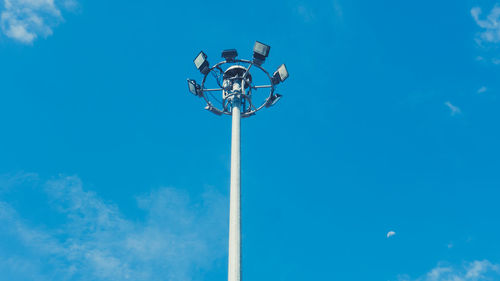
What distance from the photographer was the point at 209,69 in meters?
23.7

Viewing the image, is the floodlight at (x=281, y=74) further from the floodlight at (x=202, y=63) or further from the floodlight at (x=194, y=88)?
the floodlight at (x=194, y=88)

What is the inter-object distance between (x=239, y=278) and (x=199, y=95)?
38.8 feet

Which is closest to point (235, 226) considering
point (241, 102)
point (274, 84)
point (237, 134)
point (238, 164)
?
point (238, 164)

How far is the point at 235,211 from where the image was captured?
16578 millimetres

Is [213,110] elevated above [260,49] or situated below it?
below

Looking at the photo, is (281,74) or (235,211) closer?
(235,211)

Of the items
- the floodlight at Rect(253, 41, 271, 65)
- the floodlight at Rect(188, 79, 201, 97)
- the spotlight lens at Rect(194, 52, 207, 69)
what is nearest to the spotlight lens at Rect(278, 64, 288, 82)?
the floodlight at Rect(253, 41, 271, 65)

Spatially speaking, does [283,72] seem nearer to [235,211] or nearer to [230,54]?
[230,54]

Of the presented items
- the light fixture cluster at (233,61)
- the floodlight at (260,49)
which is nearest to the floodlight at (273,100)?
the light fixture cluster at (233,61)

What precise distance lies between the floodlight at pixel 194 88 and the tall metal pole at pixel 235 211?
4.44 metres

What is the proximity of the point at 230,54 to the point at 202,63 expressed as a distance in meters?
1.62

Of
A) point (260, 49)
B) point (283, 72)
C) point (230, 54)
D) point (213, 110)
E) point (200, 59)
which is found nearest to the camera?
point (260, 49)

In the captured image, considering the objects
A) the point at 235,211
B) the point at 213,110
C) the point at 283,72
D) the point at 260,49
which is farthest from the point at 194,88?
the point at 235,211

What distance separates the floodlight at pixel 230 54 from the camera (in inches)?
914
